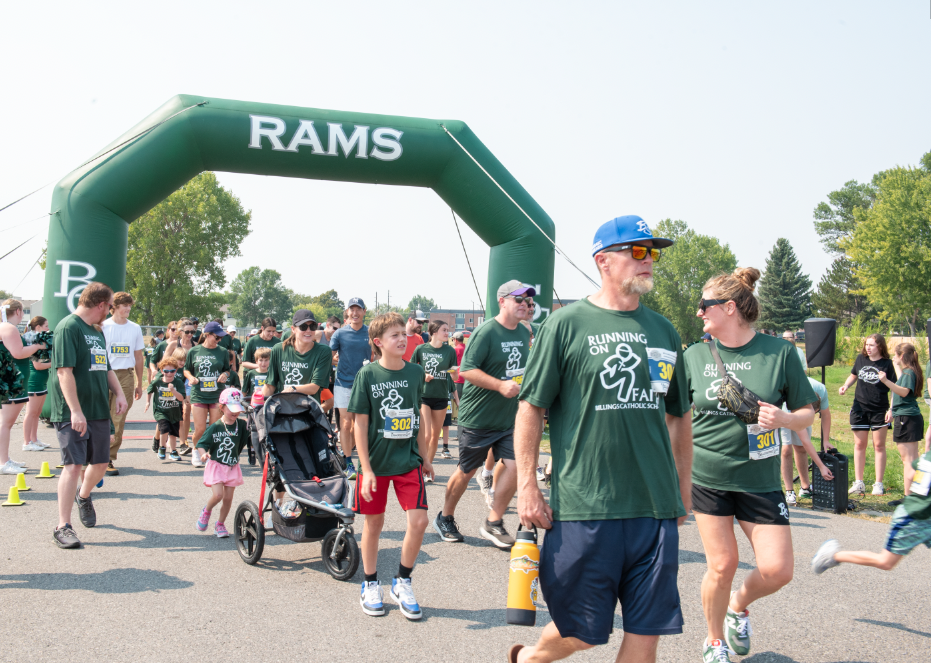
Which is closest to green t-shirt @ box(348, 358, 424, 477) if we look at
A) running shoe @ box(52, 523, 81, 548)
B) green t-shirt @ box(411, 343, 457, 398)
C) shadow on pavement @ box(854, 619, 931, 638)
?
running shoe @ box(52, 523, 81, 548)

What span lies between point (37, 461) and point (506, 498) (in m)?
6.58

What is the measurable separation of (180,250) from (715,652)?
180ft

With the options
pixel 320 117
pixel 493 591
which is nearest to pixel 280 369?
pixel 493 591

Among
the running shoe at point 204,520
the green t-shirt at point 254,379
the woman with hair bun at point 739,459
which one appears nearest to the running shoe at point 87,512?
the running shoe at point 204,520

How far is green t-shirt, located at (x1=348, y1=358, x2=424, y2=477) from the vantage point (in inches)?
170

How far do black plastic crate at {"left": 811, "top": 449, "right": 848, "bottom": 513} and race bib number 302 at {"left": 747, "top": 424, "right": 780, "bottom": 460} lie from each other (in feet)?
13.2

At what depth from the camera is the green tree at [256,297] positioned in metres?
136

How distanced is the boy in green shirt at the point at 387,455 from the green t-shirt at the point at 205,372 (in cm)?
518

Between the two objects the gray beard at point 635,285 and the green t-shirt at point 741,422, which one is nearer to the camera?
the gray beard at point 635,285

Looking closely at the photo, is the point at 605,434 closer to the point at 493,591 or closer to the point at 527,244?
the point at 493,591

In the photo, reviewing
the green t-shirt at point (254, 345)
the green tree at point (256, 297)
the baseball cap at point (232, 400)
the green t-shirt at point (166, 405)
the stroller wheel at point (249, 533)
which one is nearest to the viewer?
the stroller wheel at point (249, 533)

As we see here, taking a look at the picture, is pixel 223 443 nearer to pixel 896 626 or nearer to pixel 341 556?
pixel 341 556

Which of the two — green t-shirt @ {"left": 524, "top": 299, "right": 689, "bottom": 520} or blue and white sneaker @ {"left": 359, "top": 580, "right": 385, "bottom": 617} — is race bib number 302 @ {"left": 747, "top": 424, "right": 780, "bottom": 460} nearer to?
green t-shirt @ {"left": 524, "top": 299, "right": 689, "bottom": 520}

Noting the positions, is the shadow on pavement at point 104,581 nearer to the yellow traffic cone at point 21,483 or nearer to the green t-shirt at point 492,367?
the green t-shirt at point 492,367
